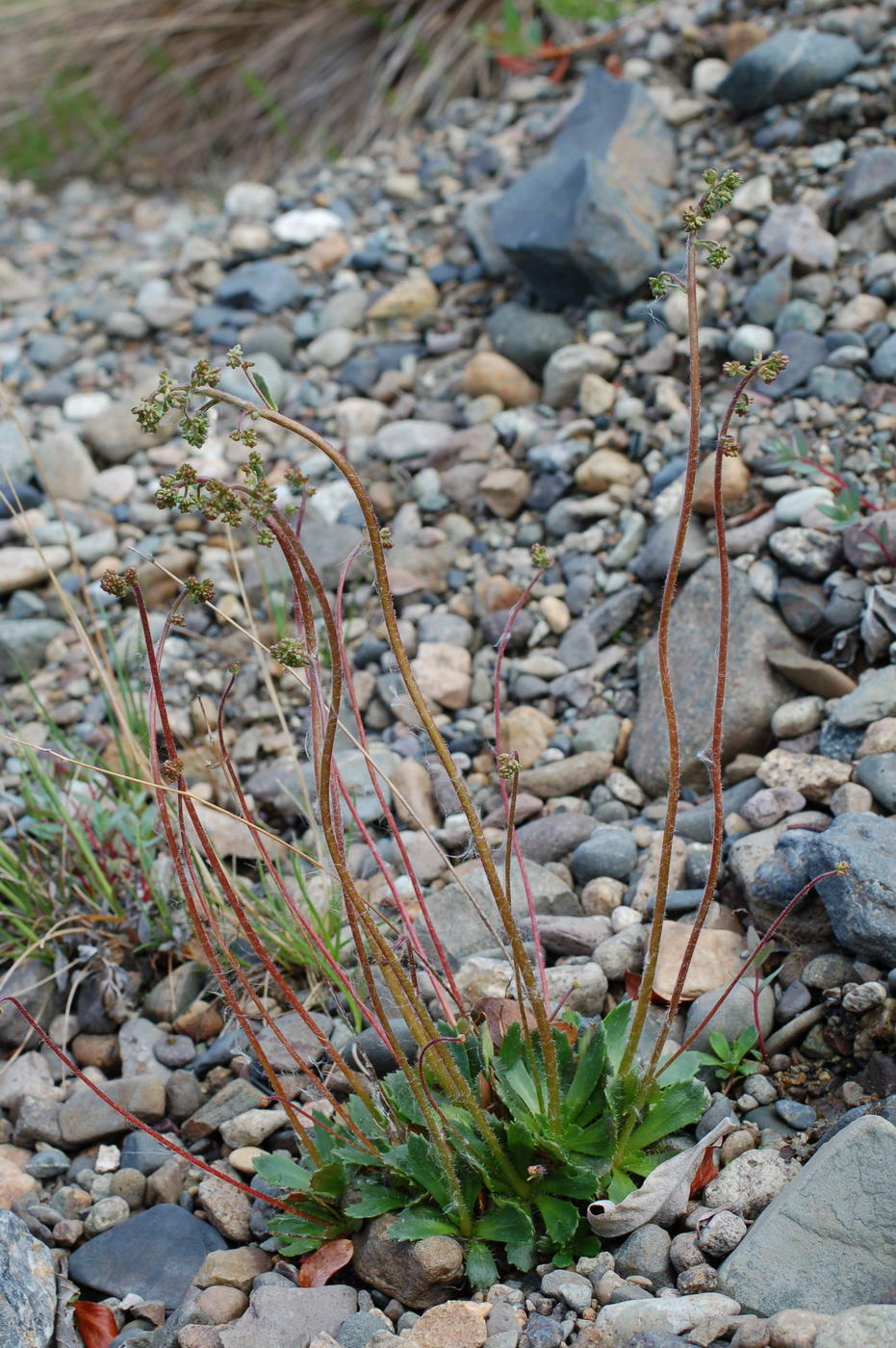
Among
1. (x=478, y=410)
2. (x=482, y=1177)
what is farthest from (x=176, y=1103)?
(x=478, y=410)

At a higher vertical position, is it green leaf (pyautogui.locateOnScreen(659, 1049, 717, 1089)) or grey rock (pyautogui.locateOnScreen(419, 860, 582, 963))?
green leaf (pyautogui.locateOnScreen(659, 1049, 717, 1089))

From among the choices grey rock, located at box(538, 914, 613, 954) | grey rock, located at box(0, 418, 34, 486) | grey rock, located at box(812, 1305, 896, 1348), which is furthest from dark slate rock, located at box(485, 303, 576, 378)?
grey rock, located at box(812, 1305, 896, 1348)

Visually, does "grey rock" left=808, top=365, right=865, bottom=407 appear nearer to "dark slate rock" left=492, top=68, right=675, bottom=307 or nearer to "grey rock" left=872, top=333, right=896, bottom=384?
"grey rock" left=872, top=333, right=896, bottom=384

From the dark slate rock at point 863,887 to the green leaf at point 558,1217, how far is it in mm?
646

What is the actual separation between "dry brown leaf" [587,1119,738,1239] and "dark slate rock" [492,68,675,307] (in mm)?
2808

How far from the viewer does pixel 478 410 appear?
3930mm

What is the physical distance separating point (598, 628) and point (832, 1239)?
5.90 ft

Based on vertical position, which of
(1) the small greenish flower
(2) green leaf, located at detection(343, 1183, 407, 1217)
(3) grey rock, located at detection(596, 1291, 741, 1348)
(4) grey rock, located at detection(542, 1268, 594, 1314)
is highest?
(1) the small greenish flower

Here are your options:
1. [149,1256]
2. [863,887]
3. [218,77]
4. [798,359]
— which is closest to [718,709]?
[863,887]

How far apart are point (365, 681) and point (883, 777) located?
4.92ft

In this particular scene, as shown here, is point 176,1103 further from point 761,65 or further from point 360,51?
point 360,51

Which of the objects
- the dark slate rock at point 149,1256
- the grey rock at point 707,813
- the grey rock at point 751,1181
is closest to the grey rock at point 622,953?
the grey rock at point 707,813

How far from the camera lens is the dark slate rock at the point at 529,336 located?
3.92 meters

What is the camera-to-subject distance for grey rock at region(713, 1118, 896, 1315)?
160 cm
